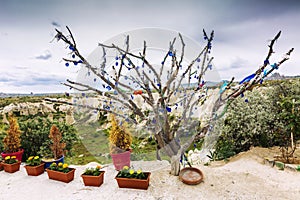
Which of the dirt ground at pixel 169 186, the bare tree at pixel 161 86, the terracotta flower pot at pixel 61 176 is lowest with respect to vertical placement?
the dirt ground at pixel 169 186

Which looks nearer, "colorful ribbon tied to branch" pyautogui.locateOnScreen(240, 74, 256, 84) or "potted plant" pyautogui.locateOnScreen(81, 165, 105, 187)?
"colorful ribbon tied to branch" pyautogui.locateOnScreen(240, 74, 256, 84)

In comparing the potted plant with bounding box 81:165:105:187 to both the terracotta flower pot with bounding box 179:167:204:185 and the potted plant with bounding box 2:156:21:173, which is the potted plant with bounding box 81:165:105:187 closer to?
the terracotta flower pot with bounding box 179:167:204:185

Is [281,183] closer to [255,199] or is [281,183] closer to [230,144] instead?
[255,199]

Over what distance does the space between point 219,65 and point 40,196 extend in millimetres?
3000

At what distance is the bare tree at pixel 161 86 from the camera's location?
2.58 metres

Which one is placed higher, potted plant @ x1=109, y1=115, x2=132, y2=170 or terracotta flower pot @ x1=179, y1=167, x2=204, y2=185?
potted plant @ x1=109, y1=115, x2=132, y2=170

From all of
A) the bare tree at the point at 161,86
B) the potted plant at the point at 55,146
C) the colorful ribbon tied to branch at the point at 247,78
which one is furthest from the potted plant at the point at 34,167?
the colorful ribbon tied to branch at the point at 247,78

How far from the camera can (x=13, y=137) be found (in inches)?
161

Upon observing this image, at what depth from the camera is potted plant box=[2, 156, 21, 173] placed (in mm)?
3590

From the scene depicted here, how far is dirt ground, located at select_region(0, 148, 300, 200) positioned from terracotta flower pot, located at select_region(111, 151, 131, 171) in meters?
0.14

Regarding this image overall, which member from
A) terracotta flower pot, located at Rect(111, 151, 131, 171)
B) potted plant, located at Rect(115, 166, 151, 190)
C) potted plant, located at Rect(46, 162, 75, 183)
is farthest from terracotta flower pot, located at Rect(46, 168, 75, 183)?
potted plant, located at Rect(115, 166, 151, 190)

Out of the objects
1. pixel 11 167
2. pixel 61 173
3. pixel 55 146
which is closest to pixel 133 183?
pixel 61 173

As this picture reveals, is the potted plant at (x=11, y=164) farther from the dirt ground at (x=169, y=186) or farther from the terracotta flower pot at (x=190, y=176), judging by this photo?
the terracotta flower pot at (x=190, y=176)

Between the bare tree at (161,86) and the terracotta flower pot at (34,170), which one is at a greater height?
the bare tree at (161,86)
